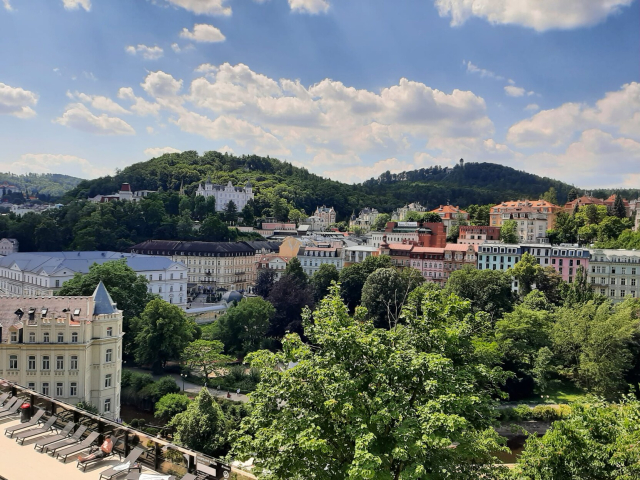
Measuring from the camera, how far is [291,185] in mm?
152250

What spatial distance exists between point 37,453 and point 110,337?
17.9 m

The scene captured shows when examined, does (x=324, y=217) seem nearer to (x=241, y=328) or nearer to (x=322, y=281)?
(x=322, y=281)

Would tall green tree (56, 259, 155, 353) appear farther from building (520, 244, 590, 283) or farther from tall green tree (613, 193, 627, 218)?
tall green tree (613, 193, 627, 218)

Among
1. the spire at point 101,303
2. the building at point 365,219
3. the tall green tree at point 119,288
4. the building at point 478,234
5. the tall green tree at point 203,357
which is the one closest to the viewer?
the spire at point 101,303

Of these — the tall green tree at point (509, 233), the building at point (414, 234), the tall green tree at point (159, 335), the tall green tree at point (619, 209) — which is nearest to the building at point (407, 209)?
the building at point (414, 234)

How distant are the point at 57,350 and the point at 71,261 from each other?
38892 mm

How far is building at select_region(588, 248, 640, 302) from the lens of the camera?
60.8 metres

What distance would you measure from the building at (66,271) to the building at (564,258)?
4721 centimetres

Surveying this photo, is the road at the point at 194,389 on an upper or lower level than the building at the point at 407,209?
lower

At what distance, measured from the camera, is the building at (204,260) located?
280 ft

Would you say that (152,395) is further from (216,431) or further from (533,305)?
(533,305)

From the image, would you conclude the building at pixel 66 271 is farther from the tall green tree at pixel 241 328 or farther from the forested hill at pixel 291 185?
the forested hill at pixel 291 185

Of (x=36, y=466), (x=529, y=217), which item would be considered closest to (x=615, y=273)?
(x=529, y=217)

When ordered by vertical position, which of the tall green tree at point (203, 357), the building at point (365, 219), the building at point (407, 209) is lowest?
the tall green tree at point (203, 357)
